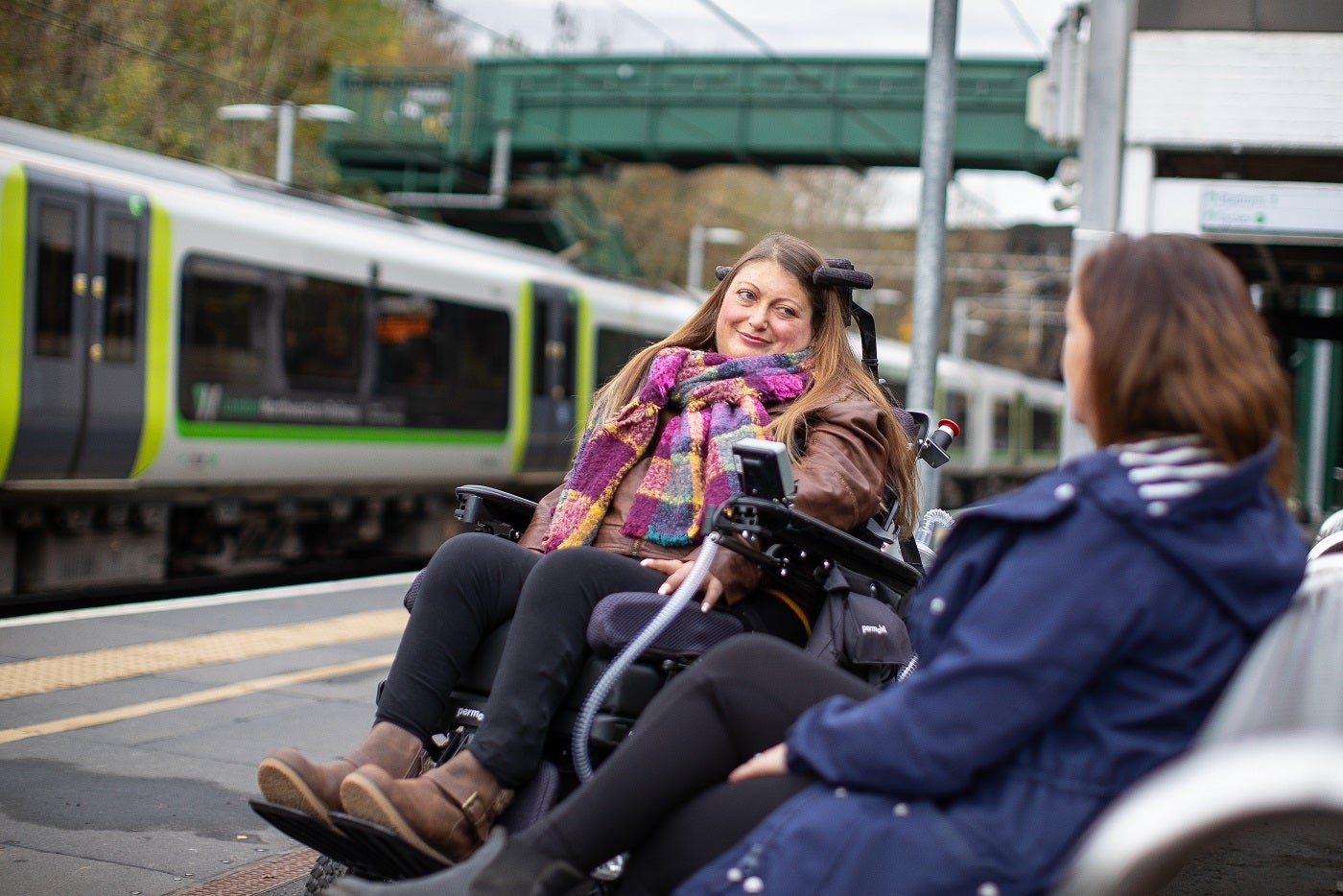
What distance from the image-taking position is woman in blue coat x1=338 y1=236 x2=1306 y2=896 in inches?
77.8

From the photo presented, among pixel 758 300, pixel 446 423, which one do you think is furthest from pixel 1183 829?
pixel 446 423

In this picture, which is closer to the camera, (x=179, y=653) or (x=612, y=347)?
(x=179, y=653)

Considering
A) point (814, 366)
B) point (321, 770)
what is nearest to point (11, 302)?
point (814, 366)

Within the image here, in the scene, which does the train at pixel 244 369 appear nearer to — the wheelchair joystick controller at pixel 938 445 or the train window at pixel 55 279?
the train window at pixel 55 279

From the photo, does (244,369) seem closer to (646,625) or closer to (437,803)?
(646,625)

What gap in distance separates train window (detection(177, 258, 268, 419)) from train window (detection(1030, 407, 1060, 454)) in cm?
3464

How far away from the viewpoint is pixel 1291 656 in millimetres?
1908

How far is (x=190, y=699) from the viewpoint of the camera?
5.95 meters

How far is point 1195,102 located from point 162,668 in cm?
804

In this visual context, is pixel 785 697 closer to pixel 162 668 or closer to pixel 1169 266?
pixel 1169 266

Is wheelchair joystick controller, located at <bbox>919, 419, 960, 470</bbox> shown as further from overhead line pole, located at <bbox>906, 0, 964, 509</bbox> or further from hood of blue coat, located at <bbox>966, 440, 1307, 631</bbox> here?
overhead line pole, located at <bbox>906, 0, 964, 509</bbox>

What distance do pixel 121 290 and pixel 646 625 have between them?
29.4 ft

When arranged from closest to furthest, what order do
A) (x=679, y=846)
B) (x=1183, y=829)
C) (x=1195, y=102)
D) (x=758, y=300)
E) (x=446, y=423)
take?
(x=1183, y=829), (x=679, y=846), (x=758, y=300), (x=1195, y=102), (x=446, y=423)

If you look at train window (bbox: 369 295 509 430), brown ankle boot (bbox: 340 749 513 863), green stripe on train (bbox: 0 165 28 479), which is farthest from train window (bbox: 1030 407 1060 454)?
brown ankle boot (bbox: 340 749 513 863)
